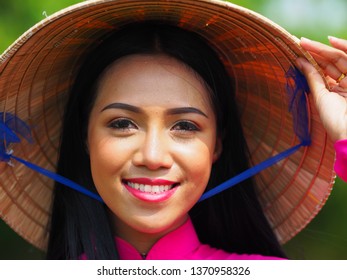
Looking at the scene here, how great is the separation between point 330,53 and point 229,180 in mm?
515

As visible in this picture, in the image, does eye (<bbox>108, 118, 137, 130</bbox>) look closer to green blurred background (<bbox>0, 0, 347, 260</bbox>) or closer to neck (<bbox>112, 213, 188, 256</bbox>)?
neck (<bbox>112, 213, 188, 256</bbox>)

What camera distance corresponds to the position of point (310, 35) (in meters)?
2.88

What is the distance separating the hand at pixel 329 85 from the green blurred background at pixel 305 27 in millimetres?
865

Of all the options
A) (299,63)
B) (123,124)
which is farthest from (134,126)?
(299,63)

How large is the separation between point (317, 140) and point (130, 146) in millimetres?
574

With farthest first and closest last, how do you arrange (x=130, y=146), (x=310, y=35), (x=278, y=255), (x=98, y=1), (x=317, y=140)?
(x=310, y=35)
(x=278, y=255)
(x=317, y=140)
(x=130, y=146)
(x=98, y=1)

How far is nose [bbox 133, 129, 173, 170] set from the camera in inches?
76.1

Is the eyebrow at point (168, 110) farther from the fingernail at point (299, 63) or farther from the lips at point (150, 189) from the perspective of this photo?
the fingernail at point (299, 63)

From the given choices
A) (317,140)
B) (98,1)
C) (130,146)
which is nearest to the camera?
(98,1)

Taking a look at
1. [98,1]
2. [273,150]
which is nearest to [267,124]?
[273,150]

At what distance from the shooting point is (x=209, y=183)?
7.74ft

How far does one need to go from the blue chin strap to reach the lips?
0.21 m

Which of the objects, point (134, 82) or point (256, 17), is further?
point (134, 82)

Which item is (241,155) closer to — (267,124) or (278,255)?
(267,124)
